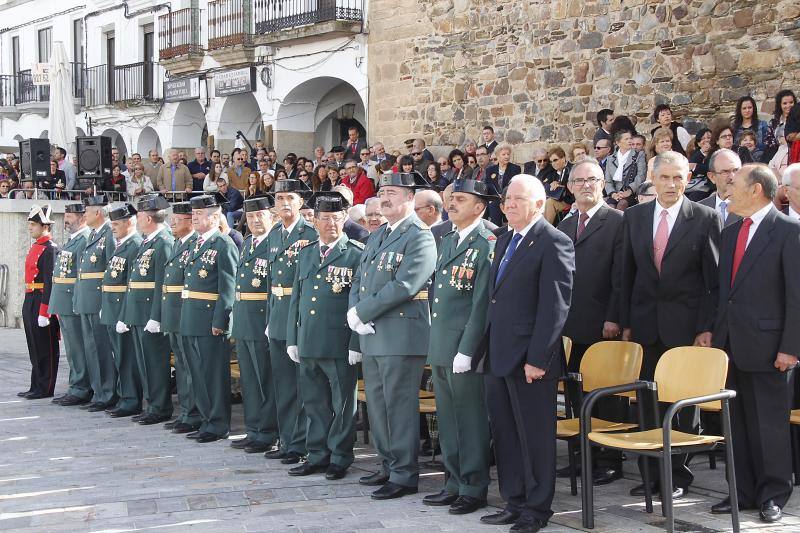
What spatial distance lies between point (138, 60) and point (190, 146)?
2977 millimetres

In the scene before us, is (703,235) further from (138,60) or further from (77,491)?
(138,60)

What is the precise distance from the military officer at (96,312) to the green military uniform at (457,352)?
4.65 meters

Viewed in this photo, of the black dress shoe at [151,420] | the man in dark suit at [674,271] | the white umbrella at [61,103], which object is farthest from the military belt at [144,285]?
the white umbrella at [61,103]

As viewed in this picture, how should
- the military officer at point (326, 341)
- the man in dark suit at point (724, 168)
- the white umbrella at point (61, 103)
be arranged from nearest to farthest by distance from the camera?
1. the man in dark suit at point (724, 168)
2. the military officer at point (326, 341)
3. the white umbrella at point (61, 103)

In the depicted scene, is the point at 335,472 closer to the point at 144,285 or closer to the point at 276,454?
the point at 276,454

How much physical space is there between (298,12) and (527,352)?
15283 millimetres

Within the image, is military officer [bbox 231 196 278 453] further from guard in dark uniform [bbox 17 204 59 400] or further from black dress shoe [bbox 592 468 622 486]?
guard in dark uniform [bbox 17 204 59 400]

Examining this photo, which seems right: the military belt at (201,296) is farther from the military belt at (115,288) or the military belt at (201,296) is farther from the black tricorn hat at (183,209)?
the military belt at (115,288)

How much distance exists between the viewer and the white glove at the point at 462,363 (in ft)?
19.3

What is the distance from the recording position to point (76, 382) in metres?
10.3

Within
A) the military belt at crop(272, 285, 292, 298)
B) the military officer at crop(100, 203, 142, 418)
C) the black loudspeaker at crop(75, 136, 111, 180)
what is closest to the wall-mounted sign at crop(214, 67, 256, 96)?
the black loudspeaker at crop(75, 136, 111, 180)

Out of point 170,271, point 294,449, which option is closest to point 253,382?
point 294,449

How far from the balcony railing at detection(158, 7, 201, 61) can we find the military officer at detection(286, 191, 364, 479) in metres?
16.5

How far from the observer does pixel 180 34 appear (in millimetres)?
23531
